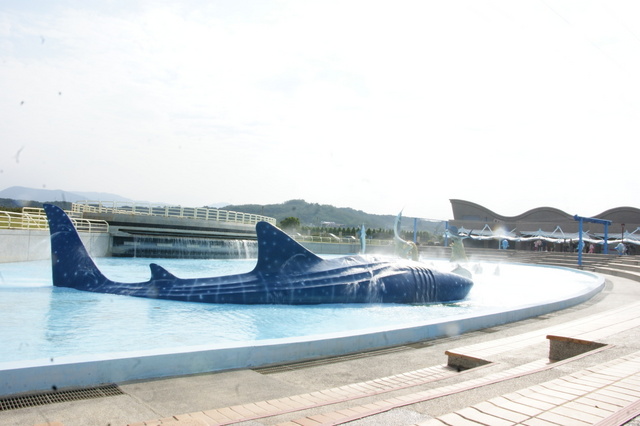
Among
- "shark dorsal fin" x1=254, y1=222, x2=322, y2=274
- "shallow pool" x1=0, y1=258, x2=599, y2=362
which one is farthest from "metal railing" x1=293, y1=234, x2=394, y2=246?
"shark dorsal fin" x1=254, y1=222, x2=322, y2=274

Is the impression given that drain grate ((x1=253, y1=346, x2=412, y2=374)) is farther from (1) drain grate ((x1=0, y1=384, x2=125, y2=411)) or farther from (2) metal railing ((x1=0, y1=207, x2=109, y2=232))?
(2) metal railing ((x1=0, y1=207, x2=109, y2=232))

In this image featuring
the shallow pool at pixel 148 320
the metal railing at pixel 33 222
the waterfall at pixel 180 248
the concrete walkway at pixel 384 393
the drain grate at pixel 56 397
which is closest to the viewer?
the concrete walkway at pixel 384 393

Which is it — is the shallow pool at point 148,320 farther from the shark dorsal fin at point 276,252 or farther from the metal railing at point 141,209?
the metal railing at point 141,209

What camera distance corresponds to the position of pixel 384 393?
18.4ft

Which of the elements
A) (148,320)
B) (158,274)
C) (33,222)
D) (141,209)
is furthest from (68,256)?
(141,209)

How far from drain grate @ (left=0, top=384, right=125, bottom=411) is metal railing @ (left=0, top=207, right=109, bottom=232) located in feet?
68.0

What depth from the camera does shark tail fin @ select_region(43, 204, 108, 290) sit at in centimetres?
1392

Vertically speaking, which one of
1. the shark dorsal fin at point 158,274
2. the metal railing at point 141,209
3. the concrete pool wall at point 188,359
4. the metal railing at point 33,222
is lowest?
the concrete pool wall at point 188,359

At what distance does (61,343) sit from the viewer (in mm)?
9305

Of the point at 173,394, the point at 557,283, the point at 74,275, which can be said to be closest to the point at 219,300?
the point at 74,275

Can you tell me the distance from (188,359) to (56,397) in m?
1.55

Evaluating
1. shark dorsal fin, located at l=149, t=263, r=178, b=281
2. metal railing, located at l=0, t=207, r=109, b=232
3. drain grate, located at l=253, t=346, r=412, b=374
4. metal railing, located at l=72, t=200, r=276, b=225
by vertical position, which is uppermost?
metal railing, located at l=72, t=200, r=276, b=225

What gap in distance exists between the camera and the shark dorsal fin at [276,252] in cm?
1388

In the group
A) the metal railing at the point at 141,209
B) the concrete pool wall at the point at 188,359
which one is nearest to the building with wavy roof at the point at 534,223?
the metal railing at the point at 141,209
